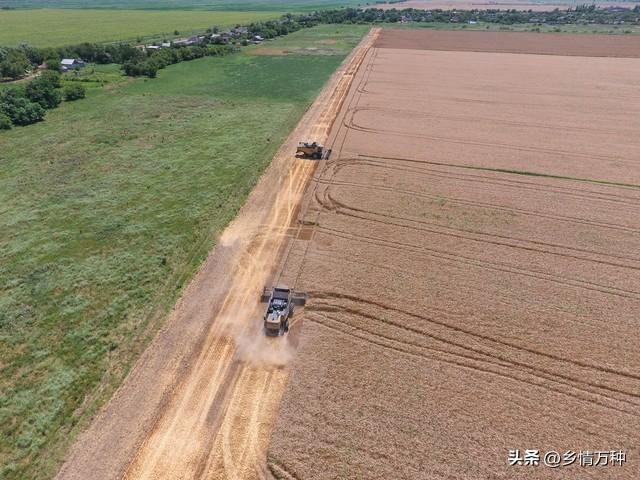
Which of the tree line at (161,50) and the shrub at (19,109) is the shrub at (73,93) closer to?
the shrub at (19,109)

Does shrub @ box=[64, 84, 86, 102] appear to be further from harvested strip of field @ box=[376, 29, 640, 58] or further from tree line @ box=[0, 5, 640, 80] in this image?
harvested strip of field @ box=[376, 29, 640, 58]

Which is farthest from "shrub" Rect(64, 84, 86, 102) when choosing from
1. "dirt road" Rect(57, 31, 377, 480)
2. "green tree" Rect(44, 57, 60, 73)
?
"dirt road" Rect(57, 31, 377, 480)

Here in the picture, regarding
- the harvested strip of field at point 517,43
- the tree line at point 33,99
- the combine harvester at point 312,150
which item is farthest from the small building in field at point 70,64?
the harvested strip of field at point 517,43

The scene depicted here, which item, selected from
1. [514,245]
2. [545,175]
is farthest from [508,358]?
[545,175]

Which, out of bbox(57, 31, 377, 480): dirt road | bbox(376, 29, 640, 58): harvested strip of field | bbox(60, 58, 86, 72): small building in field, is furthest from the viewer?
bbox(376, 29, 640, 58): harvested strip of field

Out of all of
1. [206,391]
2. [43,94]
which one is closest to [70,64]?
[43,94]
